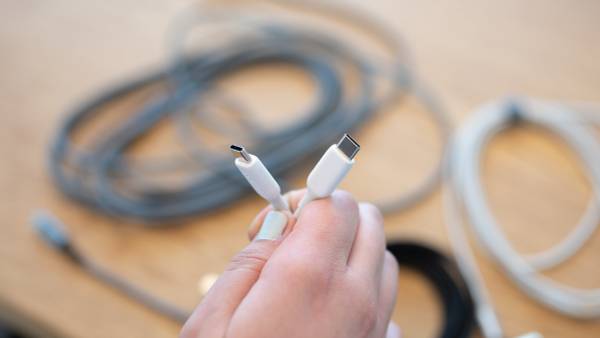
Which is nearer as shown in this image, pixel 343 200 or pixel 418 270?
pixel 343 200

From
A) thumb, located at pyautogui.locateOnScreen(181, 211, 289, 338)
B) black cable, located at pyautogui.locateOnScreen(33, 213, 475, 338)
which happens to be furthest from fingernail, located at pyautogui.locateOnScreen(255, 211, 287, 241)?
black cable, located at pyautogui.locateOnScreen(33, 213, 475, 338)

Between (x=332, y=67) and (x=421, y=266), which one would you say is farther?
(x=332, y=67)

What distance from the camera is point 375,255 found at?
30 centimetres

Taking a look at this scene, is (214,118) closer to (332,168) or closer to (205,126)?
(205,126)

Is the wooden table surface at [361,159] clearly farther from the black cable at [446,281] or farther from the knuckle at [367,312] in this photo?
the knuckle at [367,312]

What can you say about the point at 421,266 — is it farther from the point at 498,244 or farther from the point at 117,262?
the point at 117,262

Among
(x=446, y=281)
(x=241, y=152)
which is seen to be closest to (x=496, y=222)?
(x=446, y=281)

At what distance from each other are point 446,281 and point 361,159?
0.16 meters

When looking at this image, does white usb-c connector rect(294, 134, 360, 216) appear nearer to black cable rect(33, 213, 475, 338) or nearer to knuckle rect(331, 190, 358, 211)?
knuckle rect(331, 190, 358, 211)

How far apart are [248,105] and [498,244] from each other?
33 centimetres

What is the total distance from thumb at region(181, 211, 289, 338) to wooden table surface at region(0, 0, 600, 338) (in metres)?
0.18

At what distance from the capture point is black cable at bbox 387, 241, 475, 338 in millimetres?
401

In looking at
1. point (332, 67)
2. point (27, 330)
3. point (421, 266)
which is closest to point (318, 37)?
point (332, 67)

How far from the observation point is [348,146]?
0.25 meters
